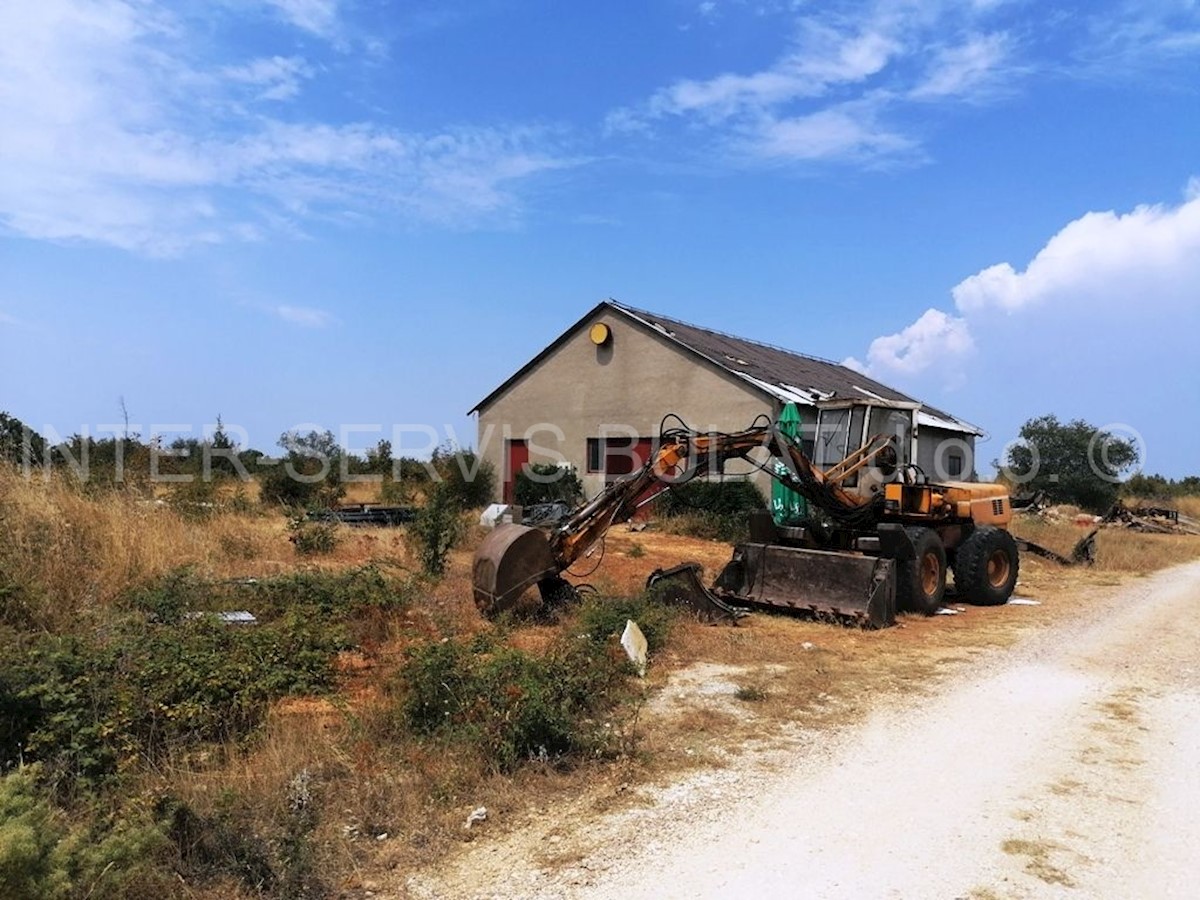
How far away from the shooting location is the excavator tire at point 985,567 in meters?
13.1

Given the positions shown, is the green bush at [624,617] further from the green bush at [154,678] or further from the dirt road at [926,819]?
the dirt road at [926,819]

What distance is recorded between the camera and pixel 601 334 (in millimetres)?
25141

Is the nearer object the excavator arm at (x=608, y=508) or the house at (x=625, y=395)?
the excavator arm at (x=608, y=508)

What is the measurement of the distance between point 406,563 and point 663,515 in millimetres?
10969

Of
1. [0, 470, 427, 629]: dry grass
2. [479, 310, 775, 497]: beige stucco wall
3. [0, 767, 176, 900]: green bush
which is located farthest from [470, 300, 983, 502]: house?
[0, 767, 176, 900]: green bush

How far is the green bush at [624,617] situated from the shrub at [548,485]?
15.1 meters

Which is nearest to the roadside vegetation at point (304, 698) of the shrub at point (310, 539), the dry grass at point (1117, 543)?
the shrub at point (310, 539)

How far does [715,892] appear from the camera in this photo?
4.17m

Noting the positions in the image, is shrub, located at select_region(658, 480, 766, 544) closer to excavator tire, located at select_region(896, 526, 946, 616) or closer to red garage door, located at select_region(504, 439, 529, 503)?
red garage door, located at select_region(504, 439, 529, 503)

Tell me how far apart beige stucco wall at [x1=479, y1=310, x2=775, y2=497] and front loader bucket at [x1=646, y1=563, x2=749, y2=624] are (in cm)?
1153

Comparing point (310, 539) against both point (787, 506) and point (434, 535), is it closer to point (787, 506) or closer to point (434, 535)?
point (434, 535)

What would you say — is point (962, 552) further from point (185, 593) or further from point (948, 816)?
point (185, 593)

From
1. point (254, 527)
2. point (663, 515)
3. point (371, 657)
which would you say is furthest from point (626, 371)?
point (371, 657)

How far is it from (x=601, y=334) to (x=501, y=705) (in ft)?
65.1
